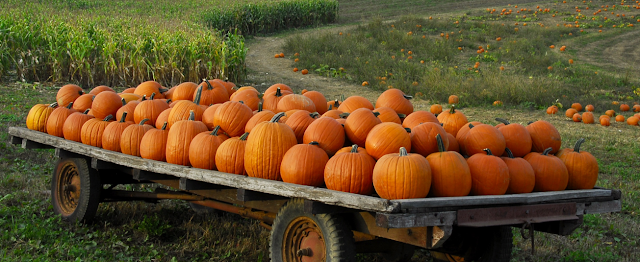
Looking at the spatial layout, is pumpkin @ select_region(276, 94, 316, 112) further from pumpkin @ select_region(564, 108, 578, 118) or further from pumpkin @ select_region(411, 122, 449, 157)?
pumpkin @ select_region(564, 108, 578, 118)

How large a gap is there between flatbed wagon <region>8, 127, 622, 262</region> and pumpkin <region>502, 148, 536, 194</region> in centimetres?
18

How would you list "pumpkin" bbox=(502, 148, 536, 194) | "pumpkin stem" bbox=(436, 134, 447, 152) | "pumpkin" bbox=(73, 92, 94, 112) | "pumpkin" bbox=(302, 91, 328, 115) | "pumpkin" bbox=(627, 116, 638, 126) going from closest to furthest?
"pumpkin stem" bbox=(436, 134, 447, 152)
"pumpkin" bbox=(502, 148, 536, 194)
"pumpkin" bbox=(302, 91, 328, 115)
"pumpkin" bbox=(73, 92, 94, 112)
"pumpkin" bbox=(627, 116, 638, 126)

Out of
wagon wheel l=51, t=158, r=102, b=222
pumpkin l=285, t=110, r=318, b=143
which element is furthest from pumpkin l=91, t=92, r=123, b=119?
pumpkin l=285, t=110, r=318, b=143

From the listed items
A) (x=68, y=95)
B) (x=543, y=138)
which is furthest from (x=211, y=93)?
(x=543, y=138)

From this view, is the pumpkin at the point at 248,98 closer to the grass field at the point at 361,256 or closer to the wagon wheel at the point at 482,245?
the grass field at the point at 361,256

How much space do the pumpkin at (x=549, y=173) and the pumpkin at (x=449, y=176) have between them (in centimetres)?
70

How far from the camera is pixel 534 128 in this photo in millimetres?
4391

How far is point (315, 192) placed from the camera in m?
3.41

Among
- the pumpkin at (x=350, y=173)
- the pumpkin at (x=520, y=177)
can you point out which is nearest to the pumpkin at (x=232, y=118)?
the pumpkin at (x=350, y=173)

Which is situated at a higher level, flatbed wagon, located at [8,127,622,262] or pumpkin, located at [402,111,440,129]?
pumpkin, located at [402,111,440,129]

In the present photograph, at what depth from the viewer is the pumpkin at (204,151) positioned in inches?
173

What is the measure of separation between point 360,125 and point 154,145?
1.84 m

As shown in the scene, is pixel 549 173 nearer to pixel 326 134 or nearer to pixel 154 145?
pixel 326 134

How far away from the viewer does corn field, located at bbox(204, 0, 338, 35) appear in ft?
79.4
